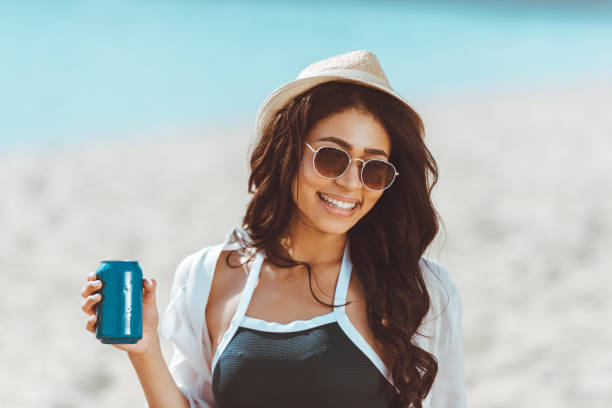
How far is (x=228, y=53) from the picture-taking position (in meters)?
25.7

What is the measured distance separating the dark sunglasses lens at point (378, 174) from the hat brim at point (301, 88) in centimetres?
25

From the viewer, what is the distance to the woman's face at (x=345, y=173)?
7.73 feet

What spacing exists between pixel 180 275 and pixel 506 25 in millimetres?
29325

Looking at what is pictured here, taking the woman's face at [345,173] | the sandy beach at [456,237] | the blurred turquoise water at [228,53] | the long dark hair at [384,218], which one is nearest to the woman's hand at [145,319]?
the long dark hair at [384,218]

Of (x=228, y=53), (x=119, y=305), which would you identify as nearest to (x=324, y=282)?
(x=119, y=305)

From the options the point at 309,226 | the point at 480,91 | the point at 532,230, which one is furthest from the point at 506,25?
the point at 309,226

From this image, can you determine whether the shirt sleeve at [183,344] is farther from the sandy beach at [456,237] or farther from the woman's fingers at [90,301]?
the sandy beach at [456,237]

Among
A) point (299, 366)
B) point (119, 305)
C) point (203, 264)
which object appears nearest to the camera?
point (119, 305)

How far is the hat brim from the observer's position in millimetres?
2383

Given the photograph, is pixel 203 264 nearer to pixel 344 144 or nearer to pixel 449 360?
pixel 344 144

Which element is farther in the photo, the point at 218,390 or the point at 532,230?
the point at 532,230

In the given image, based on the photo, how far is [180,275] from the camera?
259cm

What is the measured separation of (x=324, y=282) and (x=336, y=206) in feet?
0.96

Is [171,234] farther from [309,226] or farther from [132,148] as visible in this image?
[309,226]
